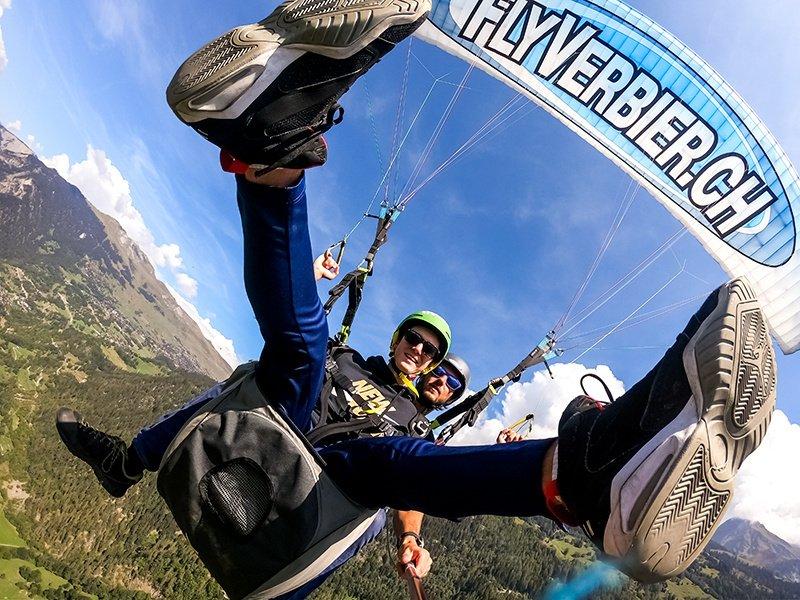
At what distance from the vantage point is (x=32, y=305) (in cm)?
16675

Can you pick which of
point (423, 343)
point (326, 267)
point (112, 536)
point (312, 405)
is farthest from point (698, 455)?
Answer: point (112, 536)

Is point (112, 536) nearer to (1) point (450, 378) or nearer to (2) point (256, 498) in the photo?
(1) point (450, 378)

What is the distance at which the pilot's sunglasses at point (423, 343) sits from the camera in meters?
4.37

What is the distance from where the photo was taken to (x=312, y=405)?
2.58m

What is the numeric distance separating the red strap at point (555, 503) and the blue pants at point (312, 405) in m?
0.02

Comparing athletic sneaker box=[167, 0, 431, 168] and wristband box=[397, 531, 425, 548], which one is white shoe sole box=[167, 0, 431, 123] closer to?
athletic sneaker box=[167, 0, 431, 168]

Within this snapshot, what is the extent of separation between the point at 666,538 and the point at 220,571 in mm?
1967

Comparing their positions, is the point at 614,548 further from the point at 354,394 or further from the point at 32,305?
the point at 32,305

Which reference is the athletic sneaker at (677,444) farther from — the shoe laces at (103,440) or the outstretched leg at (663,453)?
the shoe laces at (103,440)

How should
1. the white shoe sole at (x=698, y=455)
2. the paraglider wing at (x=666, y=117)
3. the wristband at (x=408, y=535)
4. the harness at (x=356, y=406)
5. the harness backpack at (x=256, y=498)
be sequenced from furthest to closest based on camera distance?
the paraglider wing at (x=666, y=117) → the wristband at (x=408, y=535) → the harness at (x=356, y=406) → the harness backpack at (x=256, y=498) → the white shoe sole at (x=698, y=455)

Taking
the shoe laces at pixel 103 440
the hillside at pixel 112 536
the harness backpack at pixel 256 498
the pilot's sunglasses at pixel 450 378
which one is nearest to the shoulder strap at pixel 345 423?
the harness backpack at pixel 256 498

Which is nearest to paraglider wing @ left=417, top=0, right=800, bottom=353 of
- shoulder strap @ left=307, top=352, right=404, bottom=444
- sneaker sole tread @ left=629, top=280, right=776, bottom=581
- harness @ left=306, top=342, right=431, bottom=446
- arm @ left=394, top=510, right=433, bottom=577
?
harness @ left=306, top=342, right=431, bottom=446

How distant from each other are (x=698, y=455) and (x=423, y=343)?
2862mm

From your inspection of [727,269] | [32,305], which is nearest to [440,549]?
[727,269]
